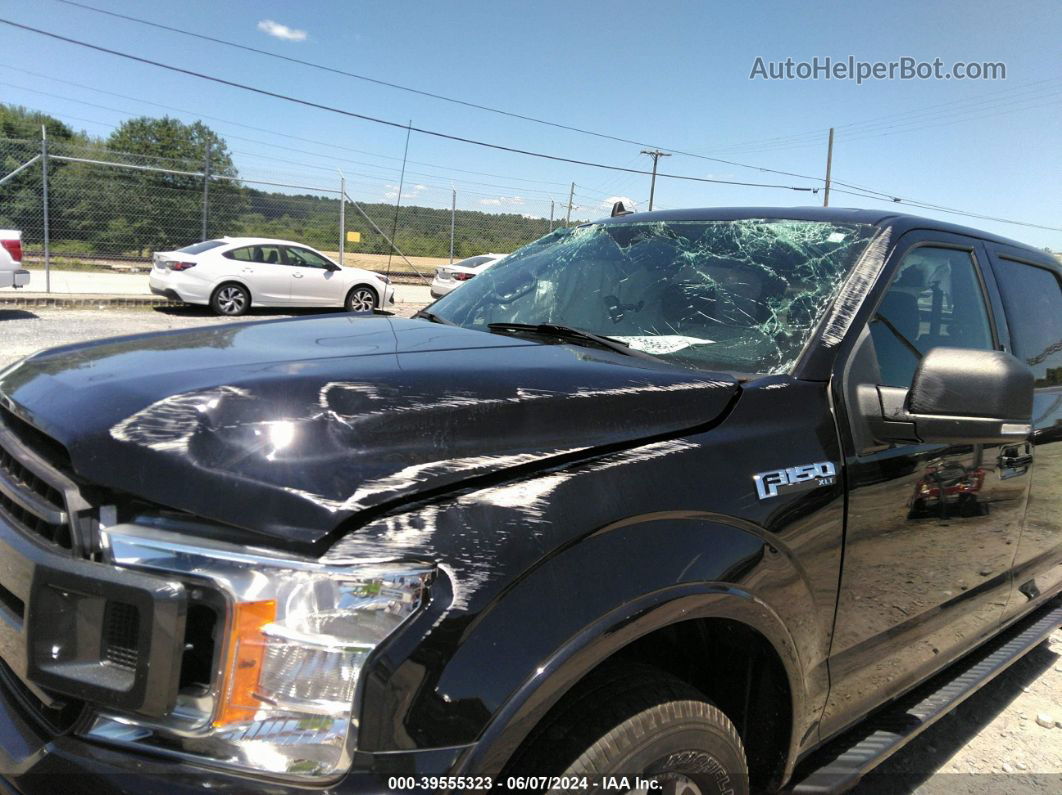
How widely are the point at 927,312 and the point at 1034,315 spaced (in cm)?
89

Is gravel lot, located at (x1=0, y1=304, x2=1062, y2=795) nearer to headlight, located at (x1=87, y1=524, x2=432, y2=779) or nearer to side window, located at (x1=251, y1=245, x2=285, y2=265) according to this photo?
headlight, located at (x1=87, y1=524, x2=432, y2=779)

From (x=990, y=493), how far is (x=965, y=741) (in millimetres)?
1175

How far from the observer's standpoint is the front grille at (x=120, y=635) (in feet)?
3.93

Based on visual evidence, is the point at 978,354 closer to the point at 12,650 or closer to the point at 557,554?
the point at 557,554

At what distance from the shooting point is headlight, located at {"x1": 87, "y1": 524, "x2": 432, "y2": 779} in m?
1.16

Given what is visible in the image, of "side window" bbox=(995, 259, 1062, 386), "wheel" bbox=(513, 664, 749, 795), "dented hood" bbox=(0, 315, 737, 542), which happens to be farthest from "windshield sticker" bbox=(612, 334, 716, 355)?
"side window" bbox=(995, 259, 1062, 386)

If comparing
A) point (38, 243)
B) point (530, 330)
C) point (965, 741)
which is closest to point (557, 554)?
point (530, 330)

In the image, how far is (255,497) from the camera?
1.22m

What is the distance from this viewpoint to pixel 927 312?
99.3 inches

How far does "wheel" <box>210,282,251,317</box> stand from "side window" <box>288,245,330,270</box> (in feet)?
4.08

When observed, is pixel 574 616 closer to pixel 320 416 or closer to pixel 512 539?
pixel 512 539

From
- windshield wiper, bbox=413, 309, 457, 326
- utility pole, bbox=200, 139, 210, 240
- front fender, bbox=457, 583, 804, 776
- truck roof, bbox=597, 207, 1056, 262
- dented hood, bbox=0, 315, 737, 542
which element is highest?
utility pole, bbox=200, 139, 210, 240

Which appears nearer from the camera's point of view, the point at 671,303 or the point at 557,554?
the point at 557,554

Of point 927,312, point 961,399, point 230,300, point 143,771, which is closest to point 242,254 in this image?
point 230,300
